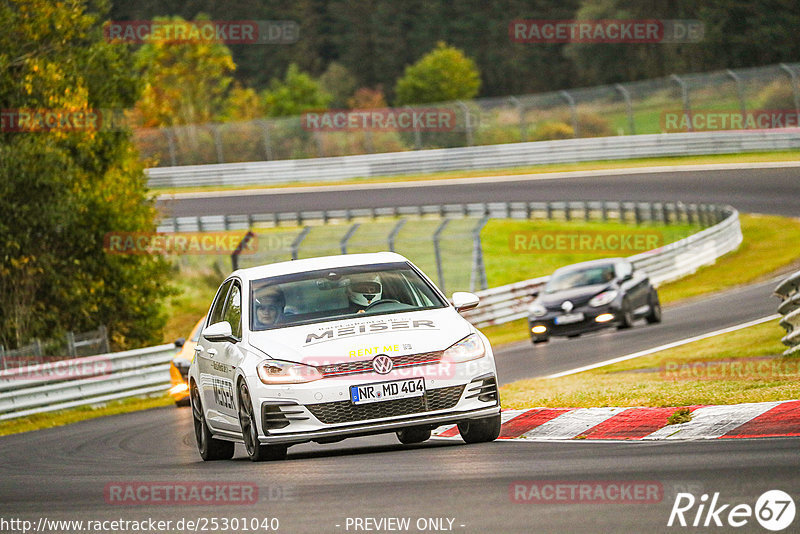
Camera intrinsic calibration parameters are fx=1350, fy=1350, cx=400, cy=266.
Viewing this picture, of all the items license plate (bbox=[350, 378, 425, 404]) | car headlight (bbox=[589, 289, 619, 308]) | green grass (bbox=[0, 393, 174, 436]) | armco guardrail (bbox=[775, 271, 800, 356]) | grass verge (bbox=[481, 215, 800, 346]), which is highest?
license plate (bbox=[350, 378, 425, 404])

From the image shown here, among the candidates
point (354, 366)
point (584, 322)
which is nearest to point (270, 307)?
point (354, 366)

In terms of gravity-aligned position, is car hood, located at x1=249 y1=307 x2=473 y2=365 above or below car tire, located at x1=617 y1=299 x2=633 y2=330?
above

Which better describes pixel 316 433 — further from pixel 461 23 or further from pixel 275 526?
pixel 461 23

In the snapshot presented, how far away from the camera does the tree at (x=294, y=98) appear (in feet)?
308

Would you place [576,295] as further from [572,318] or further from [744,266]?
[744,266]

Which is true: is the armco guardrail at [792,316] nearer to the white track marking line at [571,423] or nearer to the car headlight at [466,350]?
the white track marking line at [571,423]

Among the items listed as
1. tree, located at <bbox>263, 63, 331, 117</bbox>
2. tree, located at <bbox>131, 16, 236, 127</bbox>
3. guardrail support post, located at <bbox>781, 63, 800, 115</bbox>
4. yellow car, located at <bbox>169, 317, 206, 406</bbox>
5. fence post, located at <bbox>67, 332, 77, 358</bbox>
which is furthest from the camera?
tree, located at <bbox>263, 63, 331, 117</bbox>

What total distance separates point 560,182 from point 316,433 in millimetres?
39543

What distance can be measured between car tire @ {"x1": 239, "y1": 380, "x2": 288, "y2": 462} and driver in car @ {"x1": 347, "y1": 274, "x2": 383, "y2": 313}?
3.65ft

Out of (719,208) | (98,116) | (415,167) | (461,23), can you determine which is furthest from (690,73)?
(98,116)

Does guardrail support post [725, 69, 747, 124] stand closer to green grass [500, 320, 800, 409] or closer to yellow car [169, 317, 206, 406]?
green grass [500, 320, 800, 409]

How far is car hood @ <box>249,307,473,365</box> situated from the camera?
9.59 m

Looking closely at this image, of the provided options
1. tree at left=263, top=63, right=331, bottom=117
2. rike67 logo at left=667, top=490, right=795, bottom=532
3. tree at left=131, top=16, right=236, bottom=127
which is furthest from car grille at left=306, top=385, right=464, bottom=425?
tree at left=263, top=63, right=331, bottom=117

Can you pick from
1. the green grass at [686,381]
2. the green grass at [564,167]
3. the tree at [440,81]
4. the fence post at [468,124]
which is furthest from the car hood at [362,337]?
the tree at [440,81]
